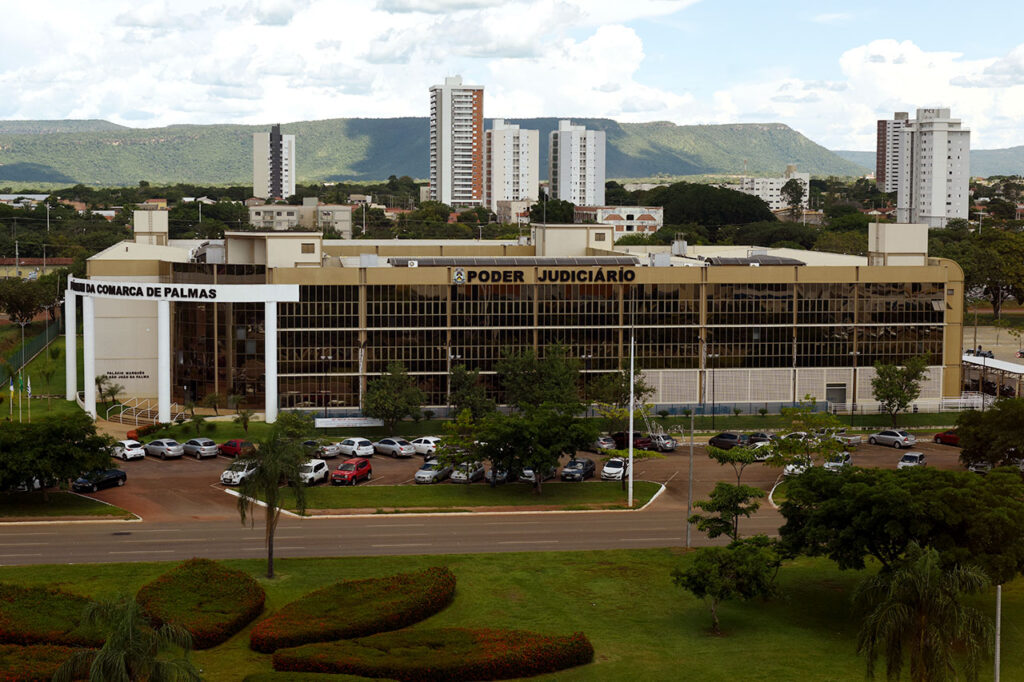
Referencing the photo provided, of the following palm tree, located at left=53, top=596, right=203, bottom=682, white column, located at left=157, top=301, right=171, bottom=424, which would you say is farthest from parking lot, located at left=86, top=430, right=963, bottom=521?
palm tree, located at left=53, top=596, right=203, bottom=682

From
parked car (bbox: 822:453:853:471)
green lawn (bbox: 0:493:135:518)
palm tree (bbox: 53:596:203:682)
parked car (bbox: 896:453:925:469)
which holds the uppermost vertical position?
palm tree (bbox: 53:596:203:682)

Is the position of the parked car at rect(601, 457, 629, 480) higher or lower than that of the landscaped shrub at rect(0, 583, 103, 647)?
higher

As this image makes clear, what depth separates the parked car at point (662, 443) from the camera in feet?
303

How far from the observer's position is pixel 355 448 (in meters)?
89.2

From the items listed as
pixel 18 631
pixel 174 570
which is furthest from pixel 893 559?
pixel 18 631

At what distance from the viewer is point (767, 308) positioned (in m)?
107

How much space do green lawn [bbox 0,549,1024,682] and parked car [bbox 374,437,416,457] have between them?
27617 mm

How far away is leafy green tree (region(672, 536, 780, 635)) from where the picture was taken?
52.7 meters

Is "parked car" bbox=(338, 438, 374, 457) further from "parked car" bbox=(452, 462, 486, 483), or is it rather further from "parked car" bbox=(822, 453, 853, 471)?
"parked car" bbox=(822, 453, 853, 471)

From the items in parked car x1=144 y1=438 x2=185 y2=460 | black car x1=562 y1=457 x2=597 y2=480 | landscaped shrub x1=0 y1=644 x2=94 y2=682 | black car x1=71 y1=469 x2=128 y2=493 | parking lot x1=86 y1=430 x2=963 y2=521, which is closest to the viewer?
landscaped shrub x1=0 y1=644 x2=94 y2=682

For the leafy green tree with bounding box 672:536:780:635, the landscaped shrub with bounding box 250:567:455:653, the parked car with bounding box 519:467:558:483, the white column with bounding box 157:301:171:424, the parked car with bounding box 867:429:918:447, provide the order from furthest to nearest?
the white column with bounding box 157:301:171:424 < the parked car with bounding box 867:429:918:447 < the parked car with bounding box 519:467:558:483 < the leafy green tree with bounding box 672:536:780:635 < the landscaped shrub with bounding box 250:567:455:653

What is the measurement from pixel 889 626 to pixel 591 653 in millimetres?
12580

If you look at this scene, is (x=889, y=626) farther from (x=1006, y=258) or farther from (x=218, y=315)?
(x=1006, y=258)

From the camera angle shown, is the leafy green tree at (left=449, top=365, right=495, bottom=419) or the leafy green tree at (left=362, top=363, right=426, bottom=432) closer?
the leafy green tree at (left=449, top=365, right=495, bottom=419)
